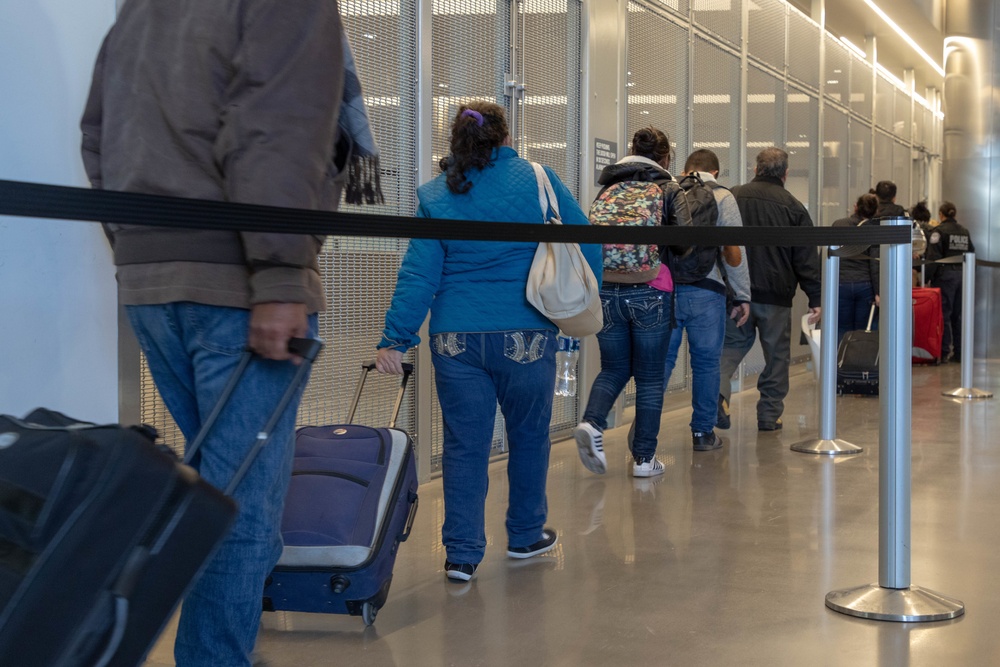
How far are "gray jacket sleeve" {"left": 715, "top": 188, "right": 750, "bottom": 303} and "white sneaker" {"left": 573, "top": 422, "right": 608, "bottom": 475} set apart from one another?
1535 mm

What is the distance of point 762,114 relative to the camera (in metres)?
10.3

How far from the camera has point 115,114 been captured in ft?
6.56

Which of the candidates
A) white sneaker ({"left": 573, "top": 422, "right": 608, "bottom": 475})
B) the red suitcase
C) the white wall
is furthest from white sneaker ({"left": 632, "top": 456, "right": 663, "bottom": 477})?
the red suitcase

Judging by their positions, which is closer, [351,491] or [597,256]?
[351,491]

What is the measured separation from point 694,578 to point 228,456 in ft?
6.88

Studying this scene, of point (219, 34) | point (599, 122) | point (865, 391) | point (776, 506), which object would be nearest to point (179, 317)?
point (219, 34)

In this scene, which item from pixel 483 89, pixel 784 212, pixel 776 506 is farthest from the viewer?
pixel 784 212

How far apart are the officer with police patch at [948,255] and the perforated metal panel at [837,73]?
6.09ft

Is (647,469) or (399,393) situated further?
(647,469)

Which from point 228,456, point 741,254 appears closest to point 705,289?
point 741,254

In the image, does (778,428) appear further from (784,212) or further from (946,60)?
(946,60)

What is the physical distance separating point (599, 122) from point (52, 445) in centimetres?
585

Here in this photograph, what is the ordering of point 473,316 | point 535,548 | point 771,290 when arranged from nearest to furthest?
1. point 473,316
2. point 535,548
3. point 771,290

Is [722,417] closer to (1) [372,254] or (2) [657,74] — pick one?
(2) [657,74]
